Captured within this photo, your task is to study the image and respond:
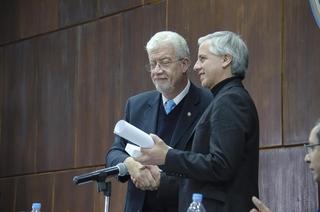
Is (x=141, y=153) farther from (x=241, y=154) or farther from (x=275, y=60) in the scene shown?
(x=275, y=60)

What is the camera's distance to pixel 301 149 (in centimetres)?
496

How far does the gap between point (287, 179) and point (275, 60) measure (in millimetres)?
718

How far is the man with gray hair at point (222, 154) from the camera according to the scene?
366cm

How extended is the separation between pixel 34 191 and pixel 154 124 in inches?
115

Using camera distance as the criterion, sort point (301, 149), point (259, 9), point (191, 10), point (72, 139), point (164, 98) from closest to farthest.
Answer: point (164, 98) < point (301, 149) < point (259, 9) < point (191, 10) < point (72, 139)

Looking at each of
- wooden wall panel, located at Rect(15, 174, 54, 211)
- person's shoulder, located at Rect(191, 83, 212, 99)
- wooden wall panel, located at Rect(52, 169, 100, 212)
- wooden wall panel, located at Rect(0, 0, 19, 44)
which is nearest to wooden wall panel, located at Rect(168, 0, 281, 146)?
person's shoulder, located at Rect(191, 83, 212, 99)

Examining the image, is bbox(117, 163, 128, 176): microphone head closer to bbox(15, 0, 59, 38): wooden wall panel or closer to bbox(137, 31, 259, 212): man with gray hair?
bbox(137, 31, 259, 212): man with gray hair

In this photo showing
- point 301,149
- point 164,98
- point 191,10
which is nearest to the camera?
point 164,98

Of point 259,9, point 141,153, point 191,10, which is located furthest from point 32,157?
point 141,153

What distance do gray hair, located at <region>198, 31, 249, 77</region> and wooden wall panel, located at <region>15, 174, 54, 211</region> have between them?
3278 millimetres

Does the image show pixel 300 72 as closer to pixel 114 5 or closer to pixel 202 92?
pixel 202 92

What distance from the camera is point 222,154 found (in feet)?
12.0

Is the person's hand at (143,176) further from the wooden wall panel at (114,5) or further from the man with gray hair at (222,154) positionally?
the wooden wall panel at (114,5)

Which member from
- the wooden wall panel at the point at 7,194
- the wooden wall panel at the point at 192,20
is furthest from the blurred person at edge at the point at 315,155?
the wooden wall panel at the point at 7,194
